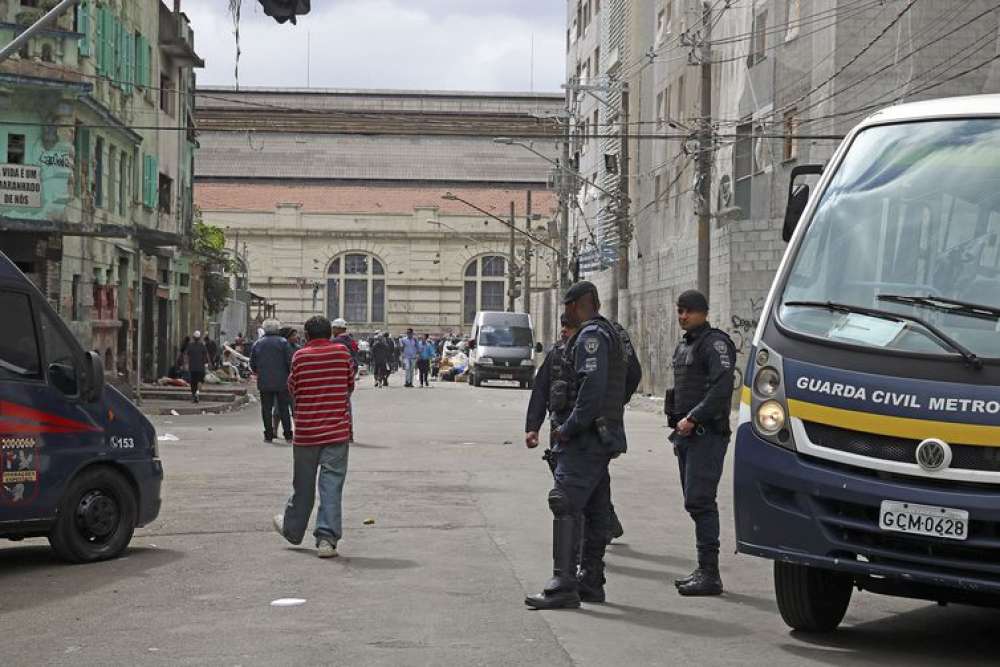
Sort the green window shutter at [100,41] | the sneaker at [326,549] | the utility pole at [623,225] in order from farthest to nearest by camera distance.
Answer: the utility pole at [623,225] → the green window shutter at [100,41] → the sneaker at [326,549]

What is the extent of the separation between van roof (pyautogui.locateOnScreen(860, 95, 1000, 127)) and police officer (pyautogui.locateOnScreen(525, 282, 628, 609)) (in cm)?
186

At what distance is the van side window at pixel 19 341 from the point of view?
1062cm

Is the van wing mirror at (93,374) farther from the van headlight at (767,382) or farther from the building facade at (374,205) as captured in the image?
the building facade at (374,205)

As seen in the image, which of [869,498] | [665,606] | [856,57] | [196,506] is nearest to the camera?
[869,498]

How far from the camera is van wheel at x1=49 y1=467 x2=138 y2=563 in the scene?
10992 millimetres

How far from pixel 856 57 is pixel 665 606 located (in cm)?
2363

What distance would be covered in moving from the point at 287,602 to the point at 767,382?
3.07 metres

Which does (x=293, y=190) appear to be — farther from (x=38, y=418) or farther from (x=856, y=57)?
(x=38, y=418)

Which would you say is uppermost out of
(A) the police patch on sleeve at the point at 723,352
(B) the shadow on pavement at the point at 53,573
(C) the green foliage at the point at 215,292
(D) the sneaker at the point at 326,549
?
(C) the green foliage at the point at 215,292

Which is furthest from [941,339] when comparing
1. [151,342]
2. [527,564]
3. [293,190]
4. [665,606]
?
[293,190]

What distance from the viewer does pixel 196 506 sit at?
14828mm

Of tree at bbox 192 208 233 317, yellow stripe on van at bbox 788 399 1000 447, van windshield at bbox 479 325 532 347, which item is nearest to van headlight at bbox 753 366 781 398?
yellow stripe on van at bbox 788 399 1000 447

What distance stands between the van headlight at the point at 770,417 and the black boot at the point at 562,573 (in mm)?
1672

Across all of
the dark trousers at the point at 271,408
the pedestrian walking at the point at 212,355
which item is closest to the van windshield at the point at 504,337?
the pedestrian walking at the point at 212,355
